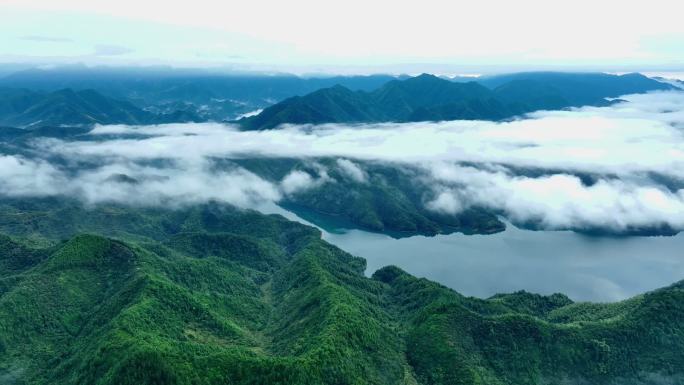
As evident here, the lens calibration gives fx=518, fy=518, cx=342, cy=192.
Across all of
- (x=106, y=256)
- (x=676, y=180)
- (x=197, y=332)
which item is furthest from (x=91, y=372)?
(x=676, y=180)

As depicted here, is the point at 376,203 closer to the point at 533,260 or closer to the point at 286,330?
the point at 533,260

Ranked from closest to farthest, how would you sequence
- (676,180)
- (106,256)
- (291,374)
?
(291,374) → (106,256) → (676,180)

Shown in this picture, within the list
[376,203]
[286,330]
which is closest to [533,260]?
[376,203]

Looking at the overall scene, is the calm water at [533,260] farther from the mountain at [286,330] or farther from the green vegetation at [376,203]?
the mountain at [286,330]

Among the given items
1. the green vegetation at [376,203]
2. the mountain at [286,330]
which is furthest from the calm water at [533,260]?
the mountain at [286,330]

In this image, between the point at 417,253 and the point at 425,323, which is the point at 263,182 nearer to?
the point at 417,253

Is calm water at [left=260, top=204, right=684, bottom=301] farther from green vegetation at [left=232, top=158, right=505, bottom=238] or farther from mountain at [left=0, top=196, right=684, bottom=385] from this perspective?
mountain at [left=0, top=196, right=684, bottom=385]
